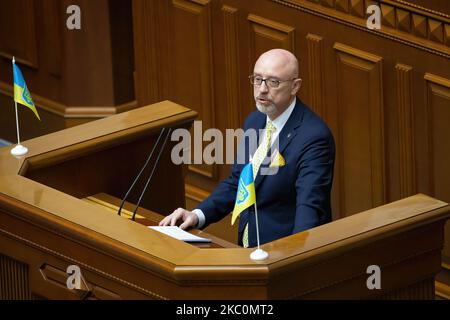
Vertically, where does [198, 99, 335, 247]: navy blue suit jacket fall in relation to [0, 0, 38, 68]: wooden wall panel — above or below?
below

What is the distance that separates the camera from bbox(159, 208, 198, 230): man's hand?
6.10 m

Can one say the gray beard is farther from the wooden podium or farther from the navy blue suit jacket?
the wooden podium

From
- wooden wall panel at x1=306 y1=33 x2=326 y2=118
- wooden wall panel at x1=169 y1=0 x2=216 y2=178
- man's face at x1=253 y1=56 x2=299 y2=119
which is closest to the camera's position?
man's face at x1=253 y1=56 x2=299 y2=119

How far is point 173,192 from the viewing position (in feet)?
22.8

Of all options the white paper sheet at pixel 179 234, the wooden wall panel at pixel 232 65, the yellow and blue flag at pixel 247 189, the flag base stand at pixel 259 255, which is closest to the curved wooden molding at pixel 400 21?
the wooden wall panel at pixel 232 65

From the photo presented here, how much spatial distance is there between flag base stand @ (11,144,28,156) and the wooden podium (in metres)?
0.03

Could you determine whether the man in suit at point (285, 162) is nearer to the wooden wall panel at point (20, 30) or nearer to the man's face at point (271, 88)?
the man's face at point (271, 88)

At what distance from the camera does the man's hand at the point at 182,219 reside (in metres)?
6.10

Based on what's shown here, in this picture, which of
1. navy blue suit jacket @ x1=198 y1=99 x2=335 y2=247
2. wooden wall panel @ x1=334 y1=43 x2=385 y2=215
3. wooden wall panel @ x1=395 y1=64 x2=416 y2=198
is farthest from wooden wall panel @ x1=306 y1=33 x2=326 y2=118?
navy blue suit jacket @ x1=198 y1=99 x2=335 y2=247

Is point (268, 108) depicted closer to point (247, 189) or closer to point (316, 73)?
point (247, 189)

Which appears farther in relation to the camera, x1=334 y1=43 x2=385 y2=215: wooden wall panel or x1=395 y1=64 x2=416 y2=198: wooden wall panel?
x1=334 y1=43 x2=385 y2=215: wooden wall panel

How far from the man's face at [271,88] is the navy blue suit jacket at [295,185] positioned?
0.10 metres
